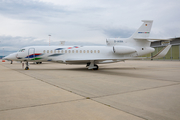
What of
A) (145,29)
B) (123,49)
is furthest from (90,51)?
(145,29)

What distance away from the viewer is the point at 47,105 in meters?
4.58

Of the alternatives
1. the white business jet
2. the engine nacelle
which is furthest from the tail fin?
the engine nacelle

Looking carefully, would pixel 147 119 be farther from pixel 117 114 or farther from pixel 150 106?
pixel 150 106

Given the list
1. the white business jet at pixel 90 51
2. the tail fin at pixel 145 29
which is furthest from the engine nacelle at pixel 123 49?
the tail fin at pixel 145 29

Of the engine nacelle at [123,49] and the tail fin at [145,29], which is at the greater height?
the tail fin at [145,29]

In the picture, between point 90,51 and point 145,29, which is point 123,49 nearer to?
point 145,29

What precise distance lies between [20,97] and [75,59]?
11379mm

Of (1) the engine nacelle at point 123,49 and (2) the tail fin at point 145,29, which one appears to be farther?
(2) the tail fin at point 145,29

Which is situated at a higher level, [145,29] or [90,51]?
[145,29]

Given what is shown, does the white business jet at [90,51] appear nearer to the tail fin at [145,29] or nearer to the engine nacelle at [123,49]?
the tail fin at [145,29]

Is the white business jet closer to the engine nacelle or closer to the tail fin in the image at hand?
the tail fin

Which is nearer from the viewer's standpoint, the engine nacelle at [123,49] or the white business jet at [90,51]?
the engine nacelle at [123,49]

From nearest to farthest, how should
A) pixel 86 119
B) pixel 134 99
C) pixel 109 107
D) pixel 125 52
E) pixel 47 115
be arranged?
pixel 86 119
pixel 47 115
pixel 109 107
pixel 134 99
pixel 125 52

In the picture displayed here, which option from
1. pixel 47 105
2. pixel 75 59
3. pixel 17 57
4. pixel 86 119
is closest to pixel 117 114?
pixel 86 119
